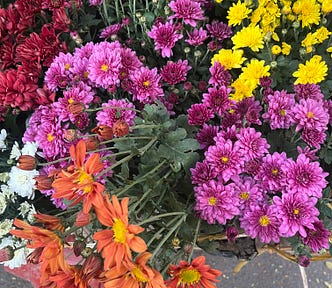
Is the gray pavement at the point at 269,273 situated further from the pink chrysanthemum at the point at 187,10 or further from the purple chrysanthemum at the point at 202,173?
the pink chrysanthemum at the point at 187,10

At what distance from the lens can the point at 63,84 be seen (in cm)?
106

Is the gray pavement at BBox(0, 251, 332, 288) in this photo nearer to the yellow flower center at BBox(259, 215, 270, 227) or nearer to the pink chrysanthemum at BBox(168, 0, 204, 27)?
the yellow flower center at BBox(259, 215, 270, 227)

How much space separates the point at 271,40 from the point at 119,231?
632mm

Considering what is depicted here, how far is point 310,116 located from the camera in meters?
0.95

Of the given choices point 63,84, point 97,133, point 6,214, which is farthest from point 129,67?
point 6,214

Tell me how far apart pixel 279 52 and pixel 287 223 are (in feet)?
1.23

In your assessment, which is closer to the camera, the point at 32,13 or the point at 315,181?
the point at 315,181

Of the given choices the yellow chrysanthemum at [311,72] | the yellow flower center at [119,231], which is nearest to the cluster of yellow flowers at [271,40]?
the yellow chrysanthemum at [311,72]

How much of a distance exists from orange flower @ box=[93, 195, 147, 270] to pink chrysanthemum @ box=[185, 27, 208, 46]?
528mm

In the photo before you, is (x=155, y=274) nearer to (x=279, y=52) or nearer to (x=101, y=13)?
(x=279, y=52)

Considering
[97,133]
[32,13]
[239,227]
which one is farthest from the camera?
[32,13]

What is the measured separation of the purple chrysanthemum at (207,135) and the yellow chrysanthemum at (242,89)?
3.3 inches

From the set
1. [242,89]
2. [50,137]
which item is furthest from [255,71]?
[50,137]

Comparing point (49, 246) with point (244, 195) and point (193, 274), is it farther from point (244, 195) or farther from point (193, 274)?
point (244, 195)
